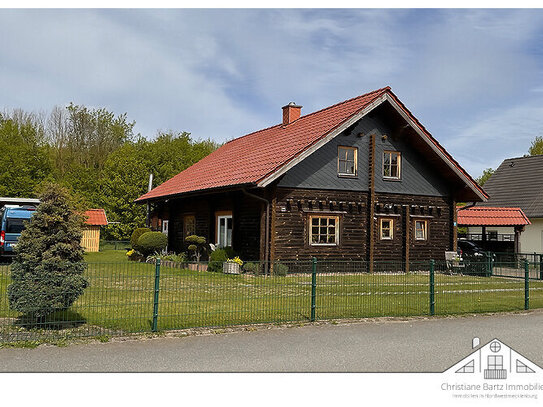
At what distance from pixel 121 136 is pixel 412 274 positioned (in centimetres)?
4187

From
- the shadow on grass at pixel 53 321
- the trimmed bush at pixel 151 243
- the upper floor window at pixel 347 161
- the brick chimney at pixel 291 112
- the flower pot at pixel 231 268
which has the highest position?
the brick chimney at pixel 291 112

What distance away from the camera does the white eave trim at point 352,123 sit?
20.2 meters

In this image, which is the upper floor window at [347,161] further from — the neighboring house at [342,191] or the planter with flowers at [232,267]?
the planter with flowers at [232,267]

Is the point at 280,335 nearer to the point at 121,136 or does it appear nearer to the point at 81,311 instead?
the point at 81,311

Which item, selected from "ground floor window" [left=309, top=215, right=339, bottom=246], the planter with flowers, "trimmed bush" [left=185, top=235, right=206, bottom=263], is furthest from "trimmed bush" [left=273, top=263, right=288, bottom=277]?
"trimmed bush" [left=185, top=235, right=206, bottom=263]

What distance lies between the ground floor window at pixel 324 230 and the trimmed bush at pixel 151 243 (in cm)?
816

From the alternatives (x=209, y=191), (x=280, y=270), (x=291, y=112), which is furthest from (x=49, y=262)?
(x=291, y=112)

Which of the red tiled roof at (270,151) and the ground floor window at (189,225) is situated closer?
the red tiled roof at (270,151)

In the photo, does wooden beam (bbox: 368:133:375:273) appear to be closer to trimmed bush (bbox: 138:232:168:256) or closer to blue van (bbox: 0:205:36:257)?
trimmed bush (bbox: 138:232:168:256)

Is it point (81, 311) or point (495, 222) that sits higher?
point (495, 222)

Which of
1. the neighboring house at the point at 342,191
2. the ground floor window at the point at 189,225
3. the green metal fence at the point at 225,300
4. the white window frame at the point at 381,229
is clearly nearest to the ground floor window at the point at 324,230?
the neighboring house at the point at 342,191

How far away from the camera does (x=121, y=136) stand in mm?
51844

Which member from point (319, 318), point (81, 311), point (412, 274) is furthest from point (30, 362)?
point (412, 274)

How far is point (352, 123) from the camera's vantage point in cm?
2200
